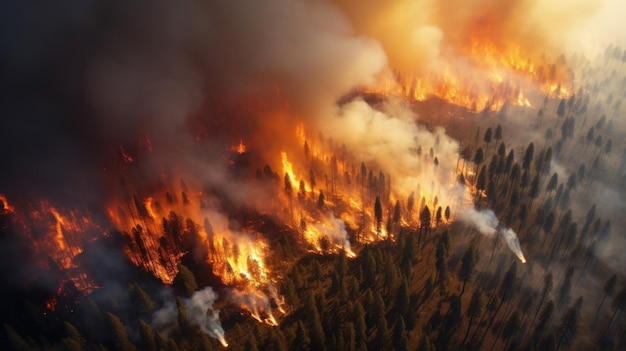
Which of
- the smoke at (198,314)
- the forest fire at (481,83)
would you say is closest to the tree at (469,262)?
the smoke at (198,314)

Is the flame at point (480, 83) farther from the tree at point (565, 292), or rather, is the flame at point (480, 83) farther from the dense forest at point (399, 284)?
the tree at point (565, 292)

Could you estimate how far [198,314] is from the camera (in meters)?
87.3

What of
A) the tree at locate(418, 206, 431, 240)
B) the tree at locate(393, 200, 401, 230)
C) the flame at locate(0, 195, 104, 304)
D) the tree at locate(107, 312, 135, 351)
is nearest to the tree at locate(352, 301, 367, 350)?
the tree at locate(418, 206, 431, 240)

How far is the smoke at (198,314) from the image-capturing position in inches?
3314

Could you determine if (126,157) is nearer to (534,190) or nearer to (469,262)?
(469,262)

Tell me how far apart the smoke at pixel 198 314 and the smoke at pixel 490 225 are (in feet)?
219

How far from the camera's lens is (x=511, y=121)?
155 metres

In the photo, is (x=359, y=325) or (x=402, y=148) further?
(x=402, y=148)

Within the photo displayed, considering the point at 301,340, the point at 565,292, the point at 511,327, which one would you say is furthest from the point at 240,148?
the point at 565,292

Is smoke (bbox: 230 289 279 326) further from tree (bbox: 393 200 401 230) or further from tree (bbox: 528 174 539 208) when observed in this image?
tree (bbox: 528 174 539 208)

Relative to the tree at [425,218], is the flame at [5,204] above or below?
below

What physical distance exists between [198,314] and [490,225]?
73.7 meters

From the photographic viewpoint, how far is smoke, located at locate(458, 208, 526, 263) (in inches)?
4067

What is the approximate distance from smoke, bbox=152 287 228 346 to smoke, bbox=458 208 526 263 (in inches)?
2625
